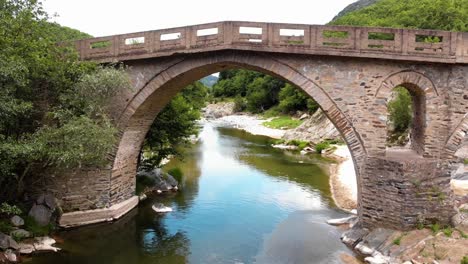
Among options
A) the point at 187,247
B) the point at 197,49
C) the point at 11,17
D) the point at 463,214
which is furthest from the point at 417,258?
the point at 11,17

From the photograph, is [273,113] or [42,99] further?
[273,113]

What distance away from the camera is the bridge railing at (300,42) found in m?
11.1

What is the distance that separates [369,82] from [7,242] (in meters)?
10.7

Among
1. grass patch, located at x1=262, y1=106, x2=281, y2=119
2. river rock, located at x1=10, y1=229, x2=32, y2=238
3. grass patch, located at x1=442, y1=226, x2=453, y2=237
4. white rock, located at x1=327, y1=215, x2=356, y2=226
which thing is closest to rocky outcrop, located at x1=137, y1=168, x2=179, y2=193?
river rock, located at x1=10, y1=229, x2=32, y2=238

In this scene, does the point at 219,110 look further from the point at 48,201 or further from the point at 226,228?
the point at 48,201

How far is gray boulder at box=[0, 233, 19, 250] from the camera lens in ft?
33.9

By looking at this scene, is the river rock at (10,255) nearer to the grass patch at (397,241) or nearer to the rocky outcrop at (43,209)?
the rocky outcrop at (43,209)

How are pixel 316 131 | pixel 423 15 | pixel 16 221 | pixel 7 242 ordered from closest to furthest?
pixel 7 242, pixel 16 221, pixel 316 131, pixel 423 15

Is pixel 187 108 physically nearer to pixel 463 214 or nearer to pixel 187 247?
pixel 187 247

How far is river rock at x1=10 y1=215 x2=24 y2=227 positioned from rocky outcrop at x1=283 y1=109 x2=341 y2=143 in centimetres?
2444

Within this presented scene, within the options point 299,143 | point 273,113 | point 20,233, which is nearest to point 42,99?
point 20,233

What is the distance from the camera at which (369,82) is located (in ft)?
38.0

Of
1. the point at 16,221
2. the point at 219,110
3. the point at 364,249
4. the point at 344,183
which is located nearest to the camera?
the point at 364,249

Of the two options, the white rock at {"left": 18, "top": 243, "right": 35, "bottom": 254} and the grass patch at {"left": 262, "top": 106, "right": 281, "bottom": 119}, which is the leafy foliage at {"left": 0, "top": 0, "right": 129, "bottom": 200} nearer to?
the white rock at {"left": 18, "top": 243, "right": 35, "bottom": 254}
